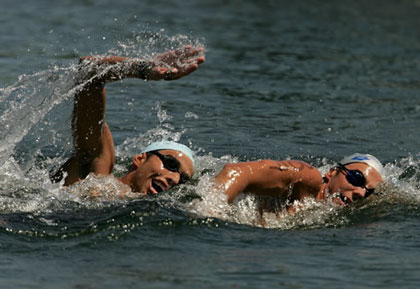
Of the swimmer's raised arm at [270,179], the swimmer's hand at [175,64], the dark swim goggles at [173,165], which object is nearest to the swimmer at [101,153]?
the dark swim goggles at [173,165]

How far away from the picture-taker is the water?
271 inches

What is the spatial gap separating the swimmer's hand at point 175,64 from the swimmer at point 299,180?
1.03 meters

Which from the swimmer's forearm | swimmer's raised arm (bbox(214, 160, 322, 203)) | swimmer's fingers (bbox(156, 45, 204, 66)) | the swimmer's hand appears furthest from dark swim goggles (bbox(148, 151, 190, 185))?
swimmer's fingers (bbox(156, 45, 204, 66))

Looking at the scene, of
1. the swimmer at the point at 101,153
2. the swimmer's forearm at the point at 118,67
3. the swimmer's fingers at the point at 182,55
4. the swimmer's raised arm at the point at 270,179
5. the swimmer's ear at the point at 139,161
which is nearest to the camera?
the swimmer's fingers at the point at 182,55

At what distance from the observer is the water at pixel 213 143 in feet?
22.6

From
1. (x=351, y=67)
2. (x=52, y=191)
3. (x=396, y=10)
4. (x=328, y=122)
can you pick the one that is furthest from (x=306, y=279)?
(x=396, y=10)

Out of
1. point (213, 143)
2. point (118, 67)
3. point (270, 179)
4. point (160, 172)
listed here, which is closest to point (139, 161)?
point (160, 172)

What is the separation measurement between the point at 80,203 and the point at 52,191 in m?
0.35

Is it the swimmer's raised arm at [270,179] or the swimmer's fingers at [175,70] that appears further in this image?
the swimmer's raised arm at [270,179]

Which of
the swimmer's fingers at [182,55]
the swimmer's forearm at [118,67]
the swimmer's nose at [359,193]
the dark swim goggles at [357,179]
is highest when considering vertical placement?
the swimmer's fingers at [182,55]

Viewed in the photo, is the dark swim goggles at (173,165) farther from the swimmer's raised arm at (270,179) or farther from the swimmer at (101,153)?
the swimmer's raised arm at (270,179)

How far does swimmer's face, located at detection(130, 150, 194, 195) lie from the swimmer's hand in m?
1.22

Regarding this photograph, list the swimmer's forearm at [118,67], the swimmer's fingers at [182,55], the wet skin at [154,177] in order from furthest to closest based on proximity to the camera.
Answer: the wet skin at [154,177], the swimmer's forearm at [118,67], the swimmer's fingers at [182,55]

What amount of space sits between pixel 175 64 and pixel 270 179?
131 cm
